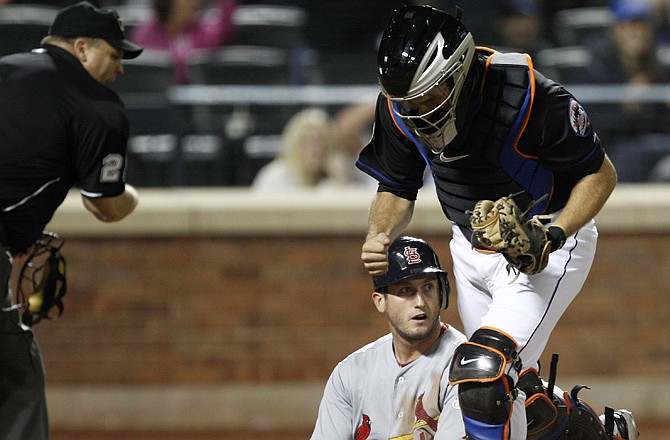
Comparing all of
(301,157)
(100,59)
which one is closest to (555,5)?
(301,157)

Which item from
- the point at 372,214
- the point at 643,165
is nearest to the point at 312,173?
the point at 643,165

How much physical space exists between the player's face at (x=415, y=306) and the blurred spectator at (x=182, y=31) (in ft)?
15.7

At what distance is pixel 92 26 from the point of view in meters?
5.03

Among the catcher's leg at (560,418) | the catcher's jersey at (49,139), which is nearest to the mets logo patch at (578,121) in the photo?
the catcher's leg at (560,418)

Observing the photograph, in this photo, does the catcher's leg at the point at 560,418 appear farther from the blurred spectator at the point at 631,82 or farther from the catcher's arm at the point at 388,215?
the blurred spectator at the point at 631,82

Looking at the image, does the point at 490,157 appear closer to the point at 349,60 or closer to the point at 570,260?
the point at 570,260

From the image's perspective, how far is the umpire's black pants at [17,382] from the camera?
15.8 feet

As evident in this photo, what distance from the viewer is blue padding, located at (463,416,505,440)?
404cm

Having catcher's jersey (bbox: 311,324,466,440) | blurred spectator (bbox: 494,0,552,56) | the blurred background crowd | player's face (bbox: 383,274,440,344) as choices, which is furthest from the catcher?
blurred spectator (bbox: 494,0,552,56)

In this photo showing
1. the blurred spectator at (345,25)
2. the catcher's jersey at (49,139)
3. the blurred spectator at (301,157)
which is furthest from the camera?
the blurred spectator at (345,25)

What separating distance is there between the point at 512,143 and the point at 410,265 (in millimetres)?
651

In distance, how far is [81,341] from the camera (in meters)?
8.45

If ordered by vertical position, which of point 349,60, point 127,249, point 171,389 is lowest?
point 171,389

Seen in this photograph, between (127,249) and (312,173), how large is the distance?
141 centimetres
